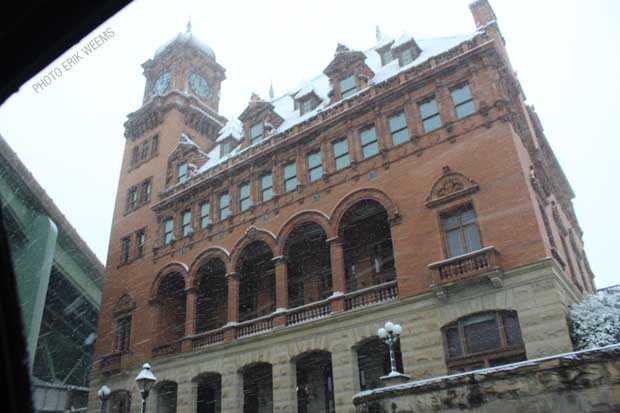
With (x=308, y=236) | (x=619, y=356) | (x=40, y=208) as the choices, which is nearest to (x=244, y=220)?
(x=308, y=236)

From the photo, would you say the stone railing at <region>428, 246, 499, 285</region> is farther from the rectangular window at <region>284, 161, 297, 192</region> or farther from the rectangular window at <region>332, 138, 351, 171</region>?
the rectangular window at <region>284, 161, 297, 192</region>

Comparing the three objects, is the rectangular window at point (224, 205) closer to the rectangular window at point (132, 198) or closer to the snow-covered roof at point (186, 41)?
the rectangular window at point (132, 198)

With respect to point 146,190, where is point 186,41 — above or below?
above

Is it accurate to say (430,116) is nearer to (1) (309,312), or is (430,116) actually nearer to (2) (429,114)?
(2) (429,114)

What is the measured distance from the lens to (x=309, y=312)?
2542cm

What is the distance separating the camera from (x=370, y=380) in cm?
2414

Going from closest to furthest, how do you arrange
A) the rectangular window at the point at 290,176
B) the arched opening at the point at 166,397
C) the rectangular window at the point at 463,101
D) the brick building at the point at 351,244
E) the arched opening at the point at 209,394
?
the brick building at the point at 351,244, the rectangular window at the point at 463,101, the arched opening at the point at 209,394, the rectangular window at the point at 290,176, the arched opening at the point at 166,397

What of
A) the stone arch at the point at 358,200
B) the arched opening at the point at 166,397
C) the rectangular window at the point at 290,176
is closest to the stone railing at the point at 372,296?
the stone arch at the point at 358,200

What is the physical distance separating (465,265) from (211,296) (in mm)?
17772

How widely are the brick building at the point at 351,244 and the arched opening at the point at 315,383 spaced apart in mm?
105

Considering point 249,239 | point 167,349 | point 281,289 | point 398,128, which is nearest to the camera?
point 398,128

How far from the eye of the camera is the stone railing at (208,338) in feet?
92.6

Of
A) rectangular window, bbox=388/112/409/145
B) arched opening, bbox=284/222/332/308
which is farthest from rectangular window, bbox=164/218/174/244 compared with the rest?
rectangular window, bbox=388/112/409/145

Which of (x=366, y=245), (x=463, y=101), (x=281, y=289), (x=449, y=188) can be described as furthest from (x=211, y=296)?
(x=463, y=101)
